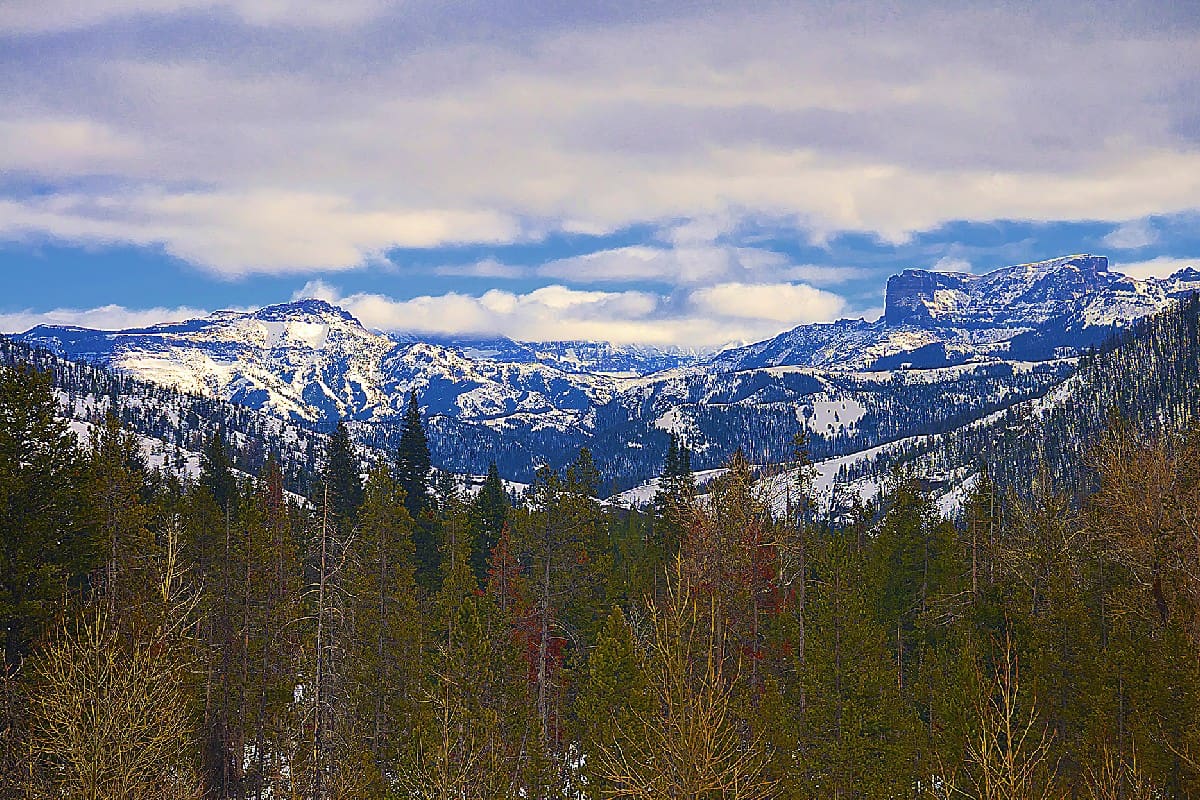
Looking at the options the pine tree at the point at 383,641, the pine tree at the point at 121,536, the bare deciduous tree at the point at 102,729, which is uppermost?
the pine tree at the point at 121,536

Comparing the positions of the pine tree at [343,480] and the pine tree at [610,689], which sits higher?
the pine tree at [343,480]

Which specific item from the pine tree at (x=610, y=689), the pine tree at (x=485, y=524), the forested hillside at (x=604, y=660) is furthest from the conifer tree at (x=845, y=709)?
the pine tree at (x=485, y=524)

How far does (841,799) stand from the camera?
29609 mm

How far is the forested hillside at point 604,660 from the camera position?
987 inches

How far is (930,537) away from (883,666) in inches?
866

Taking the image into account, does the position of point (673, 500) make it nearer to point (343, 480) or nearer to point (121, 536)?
point (343, 480)

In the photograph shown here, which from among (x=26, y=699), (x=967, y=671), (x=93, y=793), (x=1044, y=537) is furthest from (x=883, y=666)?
(x=26, y=699)

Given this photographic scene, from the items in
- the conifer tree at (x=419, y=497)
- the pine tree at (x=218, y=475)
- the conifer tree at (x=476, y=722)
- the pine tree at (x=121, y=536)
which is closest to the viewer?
the conifer tree at (x=476, y=722)

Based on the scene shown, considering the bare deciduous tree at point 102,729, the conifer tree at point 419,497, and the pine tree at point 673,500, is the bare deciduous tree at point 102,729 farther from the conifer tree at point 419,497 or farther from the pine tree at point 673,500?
the conifer tree at point 419,497

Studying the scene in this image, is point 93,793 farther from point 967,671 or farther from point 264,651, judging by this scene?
point 967,671

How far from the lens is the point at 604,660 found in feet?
115

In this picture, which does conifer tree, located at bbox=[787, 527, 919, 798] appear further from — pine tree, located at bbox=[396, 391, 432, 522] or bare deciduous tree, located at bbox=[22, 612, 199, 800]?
pine tree, located at bbox=[396, 391, 432, 522]

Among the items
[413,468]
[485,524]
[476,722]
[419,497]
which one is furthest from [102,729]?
[413,468]

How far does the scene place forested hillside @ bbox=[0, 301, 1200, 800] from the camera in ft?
82.2
